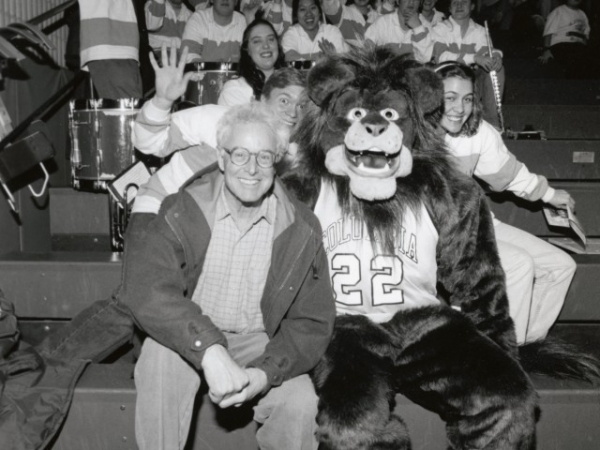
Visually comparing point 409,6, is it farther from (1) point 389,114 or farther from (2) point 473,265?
(2) point 473,265

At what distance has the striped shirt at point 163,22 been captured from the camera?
523 cm

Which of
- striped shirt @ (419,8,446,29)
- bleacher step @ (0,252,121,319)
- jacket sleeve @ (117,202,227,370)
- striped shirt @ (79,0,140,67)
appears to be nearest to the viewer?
jacket sleeve @ (117,202,227,370)

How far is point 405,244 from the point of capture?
6.89 feet

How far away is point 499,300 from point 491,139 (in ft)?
3.12

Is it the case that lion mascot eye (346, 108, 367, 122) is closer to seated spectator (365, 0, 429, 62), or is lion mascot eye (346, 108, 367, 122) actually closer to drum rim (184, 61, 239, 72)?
drum rim (184, 61, 239, 72)

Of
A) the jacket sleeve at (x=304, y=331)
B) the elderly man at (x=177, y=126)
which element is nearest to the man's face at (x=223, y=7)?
the elderly man at (x=177, y=126)

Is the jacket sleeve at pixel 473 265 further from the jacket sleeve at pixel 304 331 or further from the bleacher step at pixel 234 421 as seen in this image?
the jacket sleeve at pixel 304 331

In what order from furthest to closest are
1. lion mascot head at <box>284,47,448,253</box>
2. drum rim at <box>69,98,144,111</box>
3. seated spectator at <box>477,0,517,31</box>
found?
seated spectator at <box>477,0,517,31</box> → drum rim at <box>69,98,144,111</box> → lion mascot head at <box>284,47,448,253</box>

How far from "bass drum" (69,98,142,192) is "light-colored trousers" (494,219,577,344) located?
2.08m

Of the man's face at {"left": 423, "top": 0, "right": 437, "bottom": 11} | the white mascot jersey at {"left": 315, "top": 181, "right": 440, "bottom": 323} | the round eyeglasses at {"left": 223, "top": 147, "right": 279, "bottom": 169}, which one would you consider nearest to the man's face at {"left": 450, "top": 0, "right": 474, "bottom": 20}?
the man's face at {"left": 423, "top": 0, "right": 437, "bottom": 11}

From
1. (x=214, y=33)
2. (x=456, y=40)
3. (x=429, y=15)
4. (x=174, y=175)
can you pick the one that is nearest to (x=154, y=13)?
(x=214, y=33)

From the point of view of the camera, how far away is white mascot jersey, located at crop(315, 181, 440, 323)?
82.0 inches

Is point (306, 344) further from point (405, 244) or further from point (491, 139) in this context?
point (491, 139)

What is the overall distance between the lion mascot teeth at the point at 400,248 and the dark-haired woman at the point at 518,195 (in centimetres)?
38
